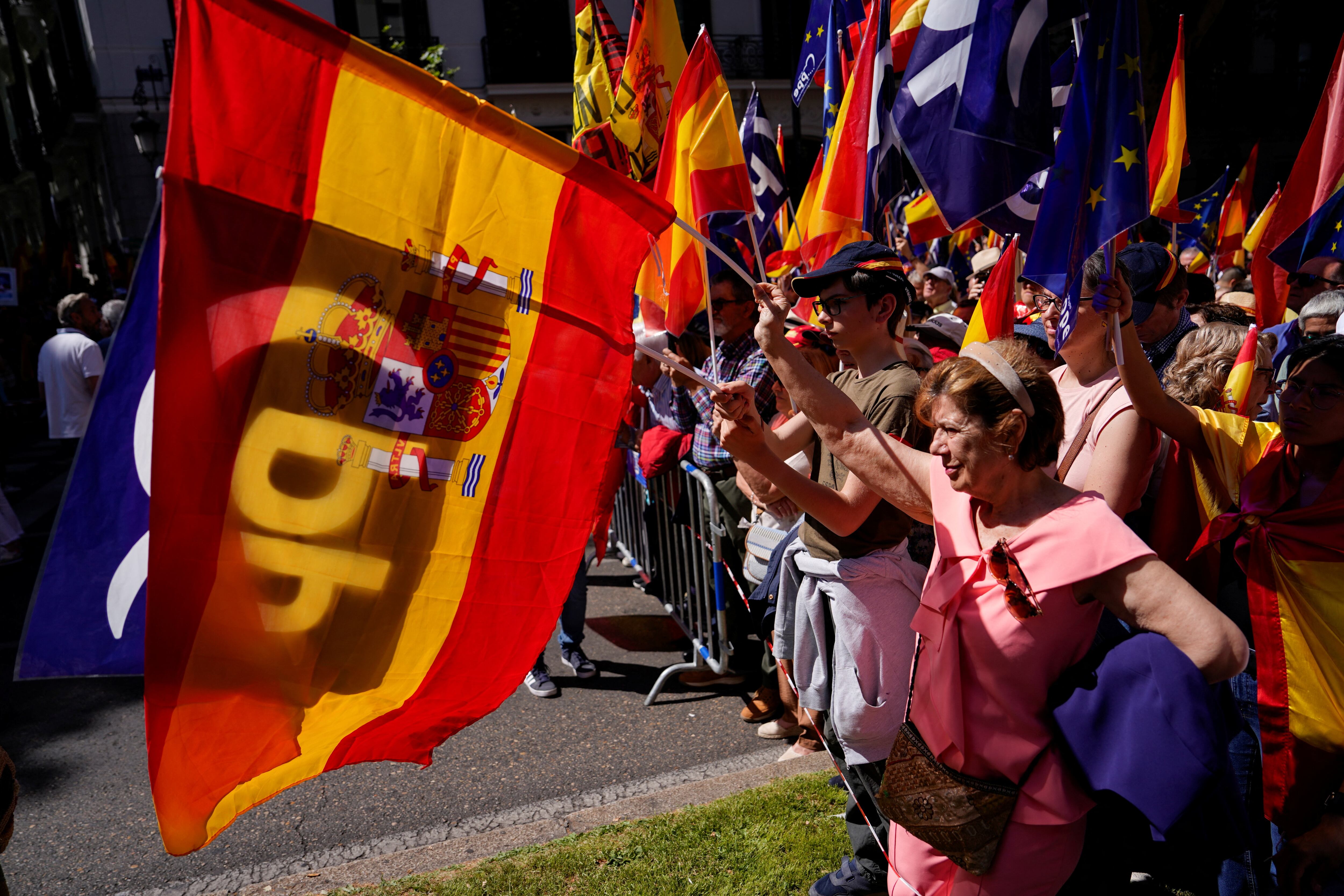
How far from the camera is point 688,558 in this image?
16.5 ft

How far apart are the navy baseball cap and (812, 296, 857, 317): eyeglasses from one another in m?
1.08

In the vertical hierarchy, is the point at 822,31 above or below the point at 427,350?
above

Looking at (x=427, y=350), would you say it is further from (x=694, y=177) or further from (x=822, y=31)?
(x=822, y=31)

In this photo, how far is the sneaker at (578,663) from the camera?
5109 millimetres

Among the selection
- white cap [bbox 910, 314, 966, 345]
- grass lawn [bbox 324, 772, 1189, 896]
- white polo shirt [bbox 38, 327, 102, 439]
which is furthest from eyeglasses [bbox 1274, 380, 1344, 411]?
white polo shirt [bbox 38, 327, 102, 439]

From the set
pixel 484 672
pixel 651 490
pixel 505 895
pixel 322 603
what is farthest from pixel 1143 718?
pixel 651 490

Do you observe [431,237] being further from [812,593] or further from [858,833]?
[858,833]

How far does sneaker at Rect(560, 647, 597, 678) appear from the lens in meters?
5.11

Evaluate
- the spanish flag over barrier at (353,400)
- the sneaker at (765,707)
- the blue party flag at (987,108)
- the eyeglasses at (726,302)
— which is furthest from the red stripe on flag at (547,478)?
the sneaker at (765,707)

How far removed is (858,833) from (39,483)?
460 inches

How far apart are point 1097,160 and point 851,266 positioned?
0.86 metres

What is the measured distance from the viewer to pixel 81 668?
1853 mm

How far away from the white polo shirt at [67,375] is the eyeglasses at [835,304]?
786cm

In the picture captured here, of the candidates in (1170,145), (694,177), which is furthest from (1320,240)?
(1170,145)
